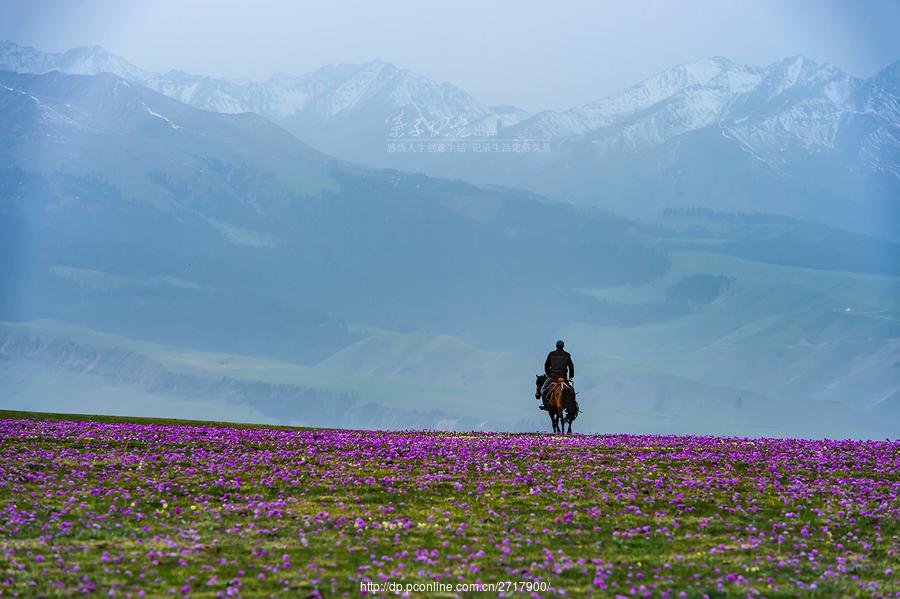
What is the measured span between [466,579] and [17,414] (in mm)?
43601

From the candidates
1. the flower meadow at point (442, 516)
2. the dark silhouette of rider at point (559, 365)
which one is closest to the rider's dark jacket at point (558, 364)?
the dark silhouette of rider at point (559, 365)

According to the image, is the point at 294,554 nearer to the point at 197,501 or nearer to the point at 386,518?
the point at 386,518

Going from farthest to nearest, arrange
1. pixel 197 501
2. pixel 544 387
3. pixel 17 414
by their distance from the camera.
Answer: pixel 17 414 → pixel 544 387 → pixel 197 501

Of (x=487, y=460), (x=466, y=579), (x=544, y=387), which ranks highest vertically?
(x=544, y=387)

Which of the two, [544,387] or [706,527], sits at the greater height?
[544,387]

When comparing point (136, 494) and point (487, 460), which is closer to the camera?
point (136, 494)

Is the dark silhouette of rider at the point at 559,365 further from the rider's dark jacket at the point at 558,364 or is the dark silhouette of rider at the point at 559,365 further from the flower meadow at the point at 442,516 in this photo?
the flower meadow at the point at 442,516

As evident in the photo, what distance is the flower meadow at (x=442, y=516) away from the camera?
24.2 m

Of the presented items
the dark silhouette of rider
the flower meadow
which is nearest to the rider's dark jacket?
the dark silhouette of rider

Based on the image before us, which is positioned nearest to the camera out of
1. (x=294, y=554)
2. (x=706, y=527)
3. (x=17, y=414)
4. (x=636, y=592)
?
(x=636, y=592)

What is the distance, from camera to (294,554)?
26.2 m

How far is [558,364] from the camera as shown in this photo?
2152 inches

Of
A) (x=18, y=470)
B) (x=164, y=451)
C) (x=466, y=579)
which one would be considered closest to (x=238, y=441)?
(x=164, y=451)

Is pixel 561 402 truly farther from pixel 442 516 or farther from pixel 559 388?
pixel 442 516
